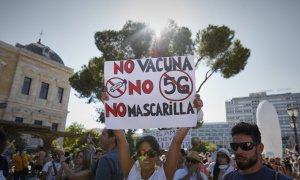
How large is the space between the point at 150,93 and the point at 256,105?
492 feet

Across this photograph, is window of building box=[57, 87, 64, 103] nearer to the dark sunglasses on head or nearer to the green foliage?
the green foliage

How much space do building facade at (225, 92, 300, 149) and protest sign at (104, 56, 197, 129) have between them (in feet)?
463

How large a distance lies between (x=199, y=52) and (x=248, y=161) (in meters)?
17.2

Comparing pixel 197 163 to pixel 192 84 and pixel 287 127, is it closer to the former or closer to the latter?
pixel 192 84

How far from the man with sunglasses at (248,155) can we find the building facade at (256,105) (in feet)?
464

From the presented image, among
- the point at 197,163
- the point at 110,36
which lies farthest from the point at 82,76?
the point at 197,163

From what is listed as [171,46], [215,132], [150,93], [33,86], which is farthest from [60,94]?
[215,132]

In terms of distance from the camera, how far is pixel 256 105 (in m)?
138

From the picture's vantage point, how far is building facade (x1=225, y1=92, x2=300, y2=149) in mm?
133000

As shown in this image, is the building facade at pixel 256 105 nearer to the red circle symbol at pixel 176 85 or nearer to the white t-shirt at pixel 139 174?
the red circle symbol at pixel 176 85

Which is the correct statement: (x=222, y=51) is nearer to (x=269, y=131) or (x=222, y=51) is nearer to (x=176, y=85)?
(x=269, y=131)

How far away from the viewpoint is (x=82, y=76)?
72.2 feet

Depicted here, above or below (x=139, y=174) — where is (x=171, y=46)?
above

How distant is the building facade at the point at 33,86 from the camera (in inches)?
1070
